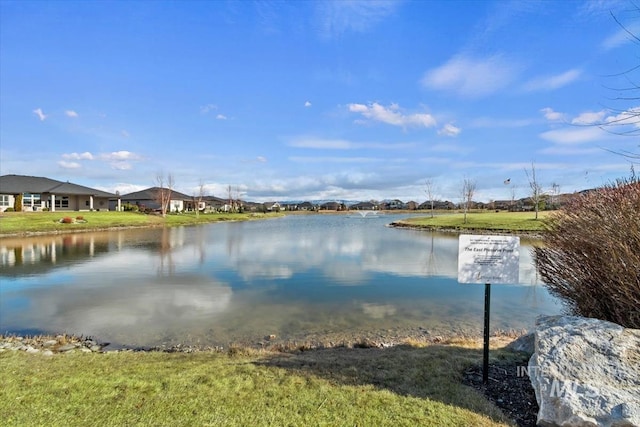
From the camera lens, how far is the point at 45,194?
164ft

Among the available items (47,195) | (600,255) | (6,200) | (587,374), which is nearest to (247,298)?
(600,255)

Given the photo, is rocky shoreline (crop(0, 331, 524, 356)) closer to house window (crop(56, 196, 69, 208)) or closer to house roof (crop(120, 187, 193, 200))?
house window (crop(56, 196, 69, 208))

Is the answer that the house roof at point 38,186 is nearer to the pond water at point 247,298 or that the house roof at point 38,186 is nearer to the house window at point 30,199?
the house window at point 30,199

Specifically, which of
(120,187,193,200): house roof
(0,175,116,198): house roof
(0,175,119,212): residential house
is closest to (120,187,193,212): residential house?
(120,187,193,200): house roof

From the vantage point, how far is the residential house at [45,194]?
46.2 m

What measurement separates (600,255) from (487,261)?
4.73ft

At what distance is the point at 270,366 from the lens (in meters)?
5.15

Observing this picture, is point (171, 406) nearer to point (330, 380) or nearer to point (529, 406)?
point (330, 380)

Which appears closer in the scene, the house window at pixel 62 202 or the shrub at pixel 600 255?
the shrub at pixel 600 255

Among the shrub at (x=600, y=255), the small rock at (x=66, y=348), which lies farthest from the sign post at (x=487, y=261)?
the small rock at (x=66, y=348)

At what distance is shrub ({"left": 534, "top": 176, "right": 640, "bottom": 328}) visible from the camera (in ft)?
14.0

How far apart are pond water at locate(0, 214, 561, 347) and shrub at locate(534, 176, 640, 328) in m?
3.82

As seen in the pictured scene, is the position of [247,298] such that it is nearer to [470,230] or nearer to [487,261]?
[487,261]

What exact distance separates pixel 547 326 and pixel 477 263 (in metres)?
1.01
